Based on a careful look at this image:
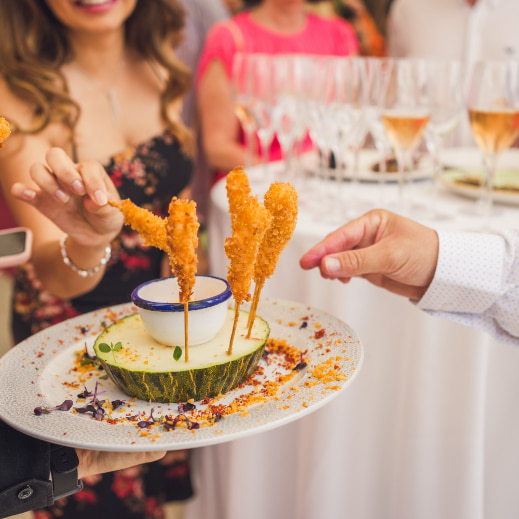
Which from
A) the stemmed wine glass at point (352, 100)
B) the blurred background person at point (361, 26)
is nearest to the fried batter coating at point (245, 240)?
the stemmed wine glass at point (352, 100)

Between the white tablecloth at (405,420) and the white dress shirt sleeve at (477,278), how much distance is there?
140 mm

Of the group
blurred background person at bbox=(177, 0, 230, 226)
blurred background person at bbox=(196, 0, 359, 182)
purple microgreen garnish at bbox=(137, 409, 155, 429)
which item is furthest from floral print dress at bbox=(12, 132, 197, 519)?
blurred background person at bbox=(177, 0, 230, 226)

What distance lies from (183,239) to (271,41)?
2.87 metres

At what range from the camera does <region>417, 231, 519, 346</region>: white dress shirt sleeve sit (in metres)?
1.08

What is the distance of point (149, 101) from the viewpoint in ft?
6.79

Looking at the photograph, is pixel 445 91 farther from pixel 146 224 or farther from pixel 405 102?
pixel 146 224

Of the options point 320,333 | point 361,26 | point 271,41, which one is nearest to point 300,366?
point 320,333

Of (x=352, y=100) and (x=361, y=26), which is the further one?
(x=361, y=26)

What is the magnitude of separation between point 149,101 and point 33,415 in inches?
61.6

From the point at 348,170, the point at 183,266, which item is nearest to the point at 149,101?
the point at 348,170

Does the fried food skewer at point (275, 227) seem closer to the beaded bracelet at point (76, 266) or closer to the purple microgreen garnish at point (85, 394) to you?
the purple microgreen garnish at point (85, 394)

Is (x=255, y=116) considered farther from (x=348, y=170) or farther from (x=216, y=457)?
(x=216, y=457)

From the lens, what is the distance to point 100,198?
35.9 inches

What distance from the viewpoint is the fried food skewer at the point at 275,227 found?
82cm
